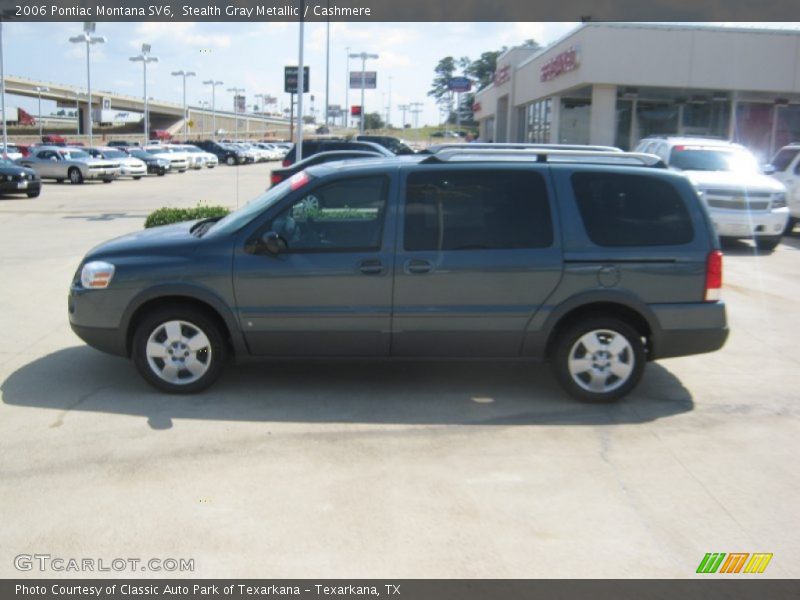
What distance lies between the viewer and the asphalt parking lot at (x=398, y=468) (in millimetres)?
4098

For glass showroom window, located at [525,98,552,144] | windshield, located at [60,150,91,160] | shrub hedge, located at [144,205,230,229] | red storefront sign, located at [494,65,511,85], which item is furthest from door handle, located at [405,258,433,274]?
red storefront sign, located at [494,65,511,85]

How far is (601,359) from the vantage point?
628 centimetres

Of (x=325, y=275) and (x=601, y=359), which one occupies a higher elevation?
(x=325, y=275)

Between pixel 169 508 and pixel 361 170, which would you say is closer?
pixel 169 508

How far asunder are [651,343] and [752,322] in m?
3.68

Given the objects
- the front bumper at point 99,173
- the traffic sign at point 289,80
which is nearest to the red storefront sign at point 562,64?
the traffic sign at point 289,80

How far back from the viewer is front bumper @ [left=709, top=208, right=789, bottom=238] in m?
14.8

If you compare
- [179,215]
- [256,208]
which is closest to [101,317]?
[256,208]

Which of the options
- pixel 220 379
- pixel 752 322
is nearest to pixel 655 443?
pixel 220 379

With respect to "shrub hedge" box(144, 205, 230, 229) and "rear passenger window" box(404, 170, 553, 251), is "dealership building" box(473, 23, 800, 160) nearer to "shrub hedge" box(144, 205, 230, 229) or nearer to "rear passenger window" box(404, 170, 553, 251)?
"shrub hedge" box(144, 205, 230, 229)

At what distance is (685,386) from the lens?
6938mm
